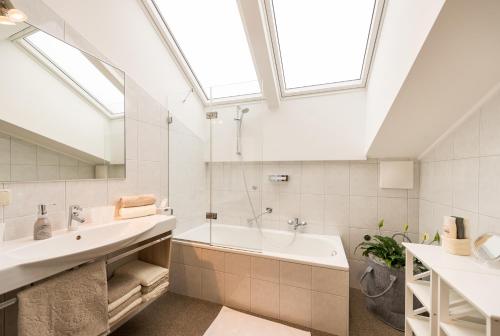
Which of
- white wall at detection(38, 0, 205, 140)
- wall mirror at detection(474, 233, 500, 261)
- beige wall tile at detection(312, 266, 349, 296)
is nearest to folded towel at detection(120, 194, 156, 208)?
white wall at detection(38, 0, 205, 140)

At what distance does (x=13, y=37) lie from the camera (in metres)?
1.10

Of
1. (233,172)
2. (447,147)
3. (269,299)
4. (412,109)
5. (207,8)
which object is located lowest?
(269,299)

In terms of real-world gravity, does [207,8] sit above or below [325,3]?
above

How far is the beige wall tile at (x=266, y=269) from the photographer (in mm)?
1733

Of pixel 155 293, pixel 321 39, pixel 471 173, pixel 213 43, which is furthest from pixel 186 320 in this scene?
pixel 321 39

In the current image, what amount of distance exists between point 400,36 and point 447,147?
0.95 m

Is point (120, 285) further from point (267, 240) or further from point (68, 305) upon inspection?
point (267, 240)

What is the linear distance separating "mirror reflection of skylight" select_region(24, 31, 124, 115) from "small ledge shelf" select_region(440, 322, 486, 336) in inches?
90.6

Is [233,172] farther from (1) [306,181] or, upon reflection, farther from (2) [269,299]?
(2) [269,299]

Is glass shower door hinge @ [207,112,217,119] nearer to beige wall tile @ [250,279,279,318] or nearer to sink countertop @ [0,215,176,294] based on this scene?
sink countertop @ [0,215,176,294]

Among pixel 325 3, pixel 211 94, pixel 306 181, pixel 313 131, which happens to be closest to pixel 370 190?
pixel 306 181

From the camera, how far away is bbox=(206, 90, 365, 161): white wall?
7.20 feet

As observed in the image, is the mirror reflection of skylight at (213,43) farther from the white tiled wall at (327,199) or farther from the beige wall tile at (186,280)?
the beige wall tile at (186,280)

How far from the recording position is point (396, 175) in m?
2.06
